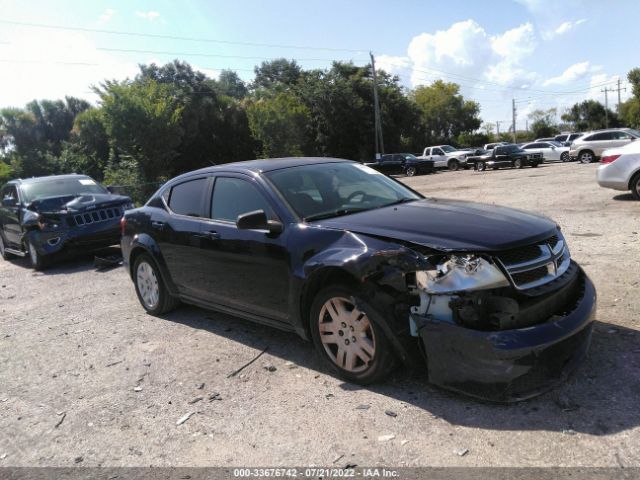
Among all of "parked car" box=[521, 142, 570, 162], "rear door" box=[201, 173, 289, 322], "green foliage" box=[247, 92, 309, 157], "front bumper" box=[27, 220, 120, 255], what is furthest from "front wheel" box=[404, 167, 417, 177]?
"rear door" box=[201, 173, 289, 322]

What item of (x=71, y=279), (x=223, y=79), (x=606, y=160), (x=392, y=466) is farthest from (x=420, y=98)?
(x=392, y=466)

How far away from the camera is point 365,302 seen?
3445 mm

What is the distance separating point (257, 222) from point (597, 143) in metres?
28.0

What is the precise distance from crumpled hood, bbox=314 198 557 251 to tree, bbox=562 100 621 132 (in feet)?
304

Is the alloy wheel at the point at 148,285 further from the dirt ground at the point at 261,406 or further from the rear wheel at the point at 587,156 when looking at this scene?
the rear wheel at the point at 587,156

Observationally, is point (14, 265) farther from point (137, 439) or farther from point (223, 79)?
point (223, 79)

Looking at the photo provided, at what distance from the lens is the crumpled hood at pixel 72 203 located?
9570 millimetres

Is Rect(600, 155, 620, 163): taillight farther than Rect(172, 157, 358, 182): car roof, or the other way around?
Rect(600, 155, 620, 163): taillight

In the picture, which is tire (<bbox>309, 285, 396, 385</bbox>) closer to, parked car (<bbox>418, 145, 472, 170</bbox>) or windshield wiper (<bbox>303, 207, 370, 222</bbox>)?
windshield wiper (<bbox>303, 207, 370, 222</bbox>)

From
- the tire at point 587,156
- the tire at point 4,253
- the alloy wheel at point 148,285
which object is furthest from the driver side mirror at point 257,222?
the tire at point 587,156

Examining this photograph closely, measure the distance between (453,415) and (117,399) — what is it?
2.51 m

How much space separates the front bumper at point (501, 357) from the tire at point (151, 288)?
338 cm

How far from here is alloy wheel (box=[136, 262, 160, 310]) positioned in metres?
5.77

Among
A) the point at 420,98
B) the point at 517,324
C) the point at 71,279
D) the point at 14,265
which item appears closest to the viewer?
the point at 517,324
